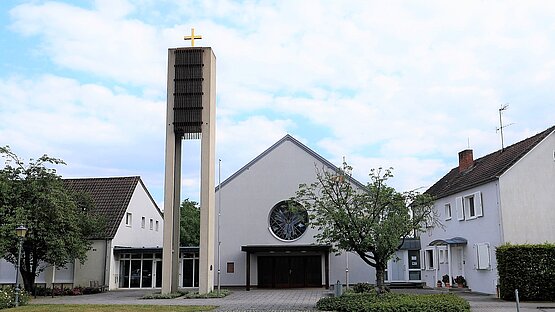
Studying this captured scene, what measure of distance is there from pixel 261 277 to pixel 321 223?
49.7 ft

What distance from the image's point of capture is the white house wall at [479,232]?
27656mm

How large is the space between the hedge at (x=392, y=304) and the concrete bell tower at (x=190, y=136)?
9.70 meters

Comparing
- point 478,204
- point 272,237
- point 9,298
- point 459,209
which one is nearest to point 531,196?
point 478,204

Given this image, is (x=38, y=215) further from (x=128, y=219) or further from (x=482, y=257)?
(x=482, y=257)

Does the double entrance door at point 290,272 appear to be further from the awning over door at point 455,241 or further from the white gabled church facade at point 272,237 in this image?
the awning over door at point 455,241

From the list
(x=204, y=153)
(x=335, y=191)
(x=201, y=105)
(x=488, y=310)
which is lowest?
(x=488, y=310)

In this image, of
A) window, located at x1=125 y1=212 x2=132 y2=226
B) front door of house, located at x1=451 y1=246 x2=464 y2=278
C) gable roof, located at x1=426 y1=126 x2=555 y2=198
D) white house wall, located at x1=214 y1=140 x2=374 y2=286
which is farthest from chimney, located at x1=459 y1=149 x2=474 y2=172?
window, located at x1=125 y1=212 x2=132 y2=226

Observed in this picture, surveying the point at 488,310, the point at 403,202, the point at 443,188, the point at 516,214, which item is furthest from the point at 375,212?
the point at 443,188

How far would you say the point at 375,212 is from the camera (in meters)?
22.7

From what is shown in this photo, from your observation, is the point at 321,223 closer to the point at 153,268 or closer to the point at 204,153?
the point at 204,153

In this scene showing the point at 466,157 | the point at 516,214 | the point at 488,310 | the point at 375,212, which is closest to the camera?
the point at 488,310

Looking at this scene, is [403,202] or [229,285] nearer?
[403,202]

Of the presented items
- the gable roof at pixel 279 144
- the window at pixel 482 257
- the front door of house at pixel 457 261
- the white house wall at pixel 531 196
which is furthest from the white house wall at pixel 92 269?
the white house wall at pixel 531 196

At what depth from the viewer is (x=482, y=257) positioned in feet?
93.7
